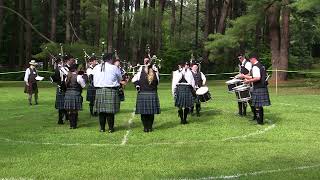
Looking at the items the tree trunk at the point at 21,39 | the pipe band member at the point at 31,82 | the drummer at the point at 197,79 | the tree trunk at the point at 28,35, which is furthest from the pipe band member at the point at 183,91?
the tree trunk at the point at 21,39

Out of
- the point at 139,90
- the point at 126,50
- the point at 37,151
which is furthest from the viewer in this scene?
the point at 126,50

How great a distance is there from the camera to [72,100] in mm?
12805

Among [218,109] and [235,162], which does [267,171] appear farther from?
[218,109]

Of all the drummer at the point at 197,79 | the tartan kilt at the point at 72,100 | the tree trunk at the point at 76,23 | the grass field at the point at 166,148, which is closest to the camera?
the grass field at the point at 166,148

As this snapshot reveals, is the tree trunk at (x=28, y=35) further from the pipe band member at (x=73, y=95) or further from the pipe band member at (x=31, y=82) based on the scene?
the pipe band member at (x=73, y=95)

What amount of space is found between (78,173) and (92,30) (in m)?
53.3

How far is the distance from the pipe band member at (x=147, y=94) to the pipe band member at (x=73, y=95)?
1.48 m

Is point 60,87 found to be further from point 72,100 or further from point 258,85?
point 258,85

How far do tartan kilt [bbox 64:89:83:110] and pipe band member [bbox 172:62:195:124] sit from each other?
247 centimetres

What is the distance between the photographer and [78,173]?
784 centimetres

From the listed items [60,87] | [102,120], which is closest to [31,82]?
[60,87]

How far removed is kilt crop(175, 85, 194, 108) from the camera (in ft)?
44.8

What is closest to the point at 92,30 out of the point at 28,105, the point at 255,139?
the point at 28,105

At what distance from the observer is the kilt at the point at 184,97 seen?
44.8 feet
